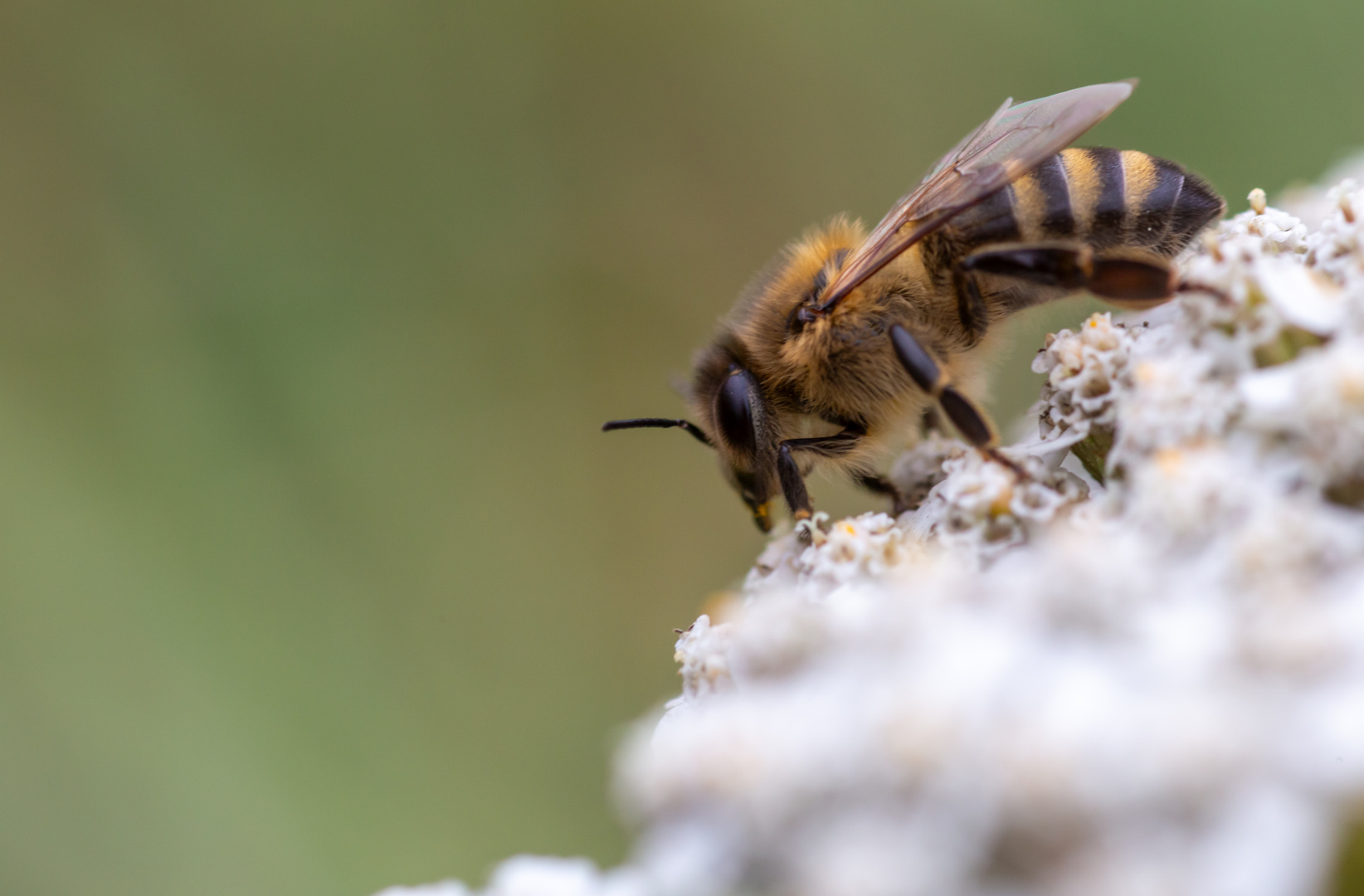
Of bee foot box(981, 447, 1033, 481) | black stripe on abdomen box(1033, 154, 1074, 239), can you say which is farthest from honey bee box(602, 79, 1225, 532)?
bee foot box(981, 447, 1033, 481)

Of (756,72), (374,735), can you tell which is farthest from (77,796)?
(756,72)

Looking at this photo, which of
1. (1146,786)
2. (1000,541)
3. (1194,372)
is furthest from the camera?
(1000,541)

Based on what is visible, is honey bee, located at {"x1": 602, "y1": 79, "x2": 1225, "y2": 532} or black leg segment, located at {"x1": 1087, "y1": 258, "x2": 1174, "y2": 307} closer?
black leg segment, located at {"x1": 1087, "y1": 258, "x2": 1174, "y2": 307}

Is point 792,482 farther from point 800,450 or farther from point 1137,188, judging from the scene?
point 1137,188

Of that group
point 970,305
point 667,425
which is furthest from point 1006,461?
point 667,425

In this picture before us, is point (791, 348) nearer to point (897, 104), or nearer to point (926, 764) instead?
point (926, 764)

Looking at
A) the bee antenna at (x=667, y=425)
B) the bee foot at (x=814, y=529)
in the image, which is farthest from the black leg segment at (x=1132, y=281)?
the bee antenna at (x=667, y=425)

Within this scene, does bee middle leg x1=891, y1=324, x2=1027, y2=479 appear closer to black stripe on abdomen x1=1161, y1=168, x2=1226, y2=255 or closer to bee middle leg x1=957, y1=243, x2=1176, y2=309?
bee middle leg x1=957, y1=243, x2=1176, y2=309
